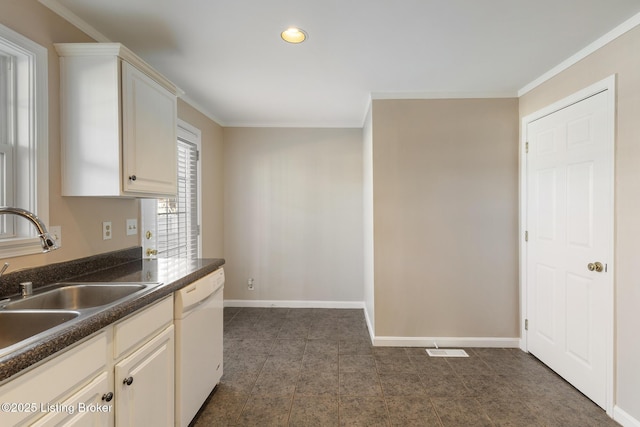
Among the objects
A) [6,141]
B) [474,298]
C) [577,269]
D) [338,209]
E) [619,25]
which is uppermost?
[619,25]

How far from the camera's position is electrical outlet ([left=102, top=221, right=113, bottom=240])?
2.04m

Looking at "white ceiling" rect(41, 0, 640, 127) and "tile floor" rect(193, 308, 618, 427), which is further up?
"white ceiling" rect(41, 0, 640, 127)

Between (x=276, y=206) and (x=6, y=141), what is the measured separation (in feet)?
9.10

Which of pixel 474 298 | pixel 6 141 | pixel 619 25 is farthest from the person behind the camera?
pixel 474 298

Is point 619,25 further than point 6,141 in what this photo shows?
Yes

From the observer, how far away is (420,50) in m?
2.22

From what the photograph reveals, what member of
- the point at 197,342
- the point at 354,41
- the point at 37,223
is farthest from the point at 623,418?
the point at 37,223

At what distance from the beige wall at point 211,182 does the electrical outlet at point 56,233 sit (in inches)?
69.4

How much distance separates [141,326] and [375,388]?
1736 mm

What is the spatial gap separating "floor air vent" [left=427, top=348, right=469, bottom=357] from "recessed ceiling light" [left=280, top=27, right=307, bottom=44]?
9.30ft

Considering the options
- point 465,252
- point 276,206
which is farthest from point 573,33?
point 276,206

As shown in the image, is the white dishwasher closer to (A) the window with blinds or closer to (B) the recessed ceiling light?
(A) the window with blinds

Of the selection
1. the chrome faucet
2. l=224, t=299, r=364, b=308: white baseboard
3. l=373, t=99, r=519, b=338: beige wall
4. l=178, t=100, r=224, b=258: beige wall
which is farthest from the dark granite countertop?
l=224, t=299, r=364, b=308: white baseboard

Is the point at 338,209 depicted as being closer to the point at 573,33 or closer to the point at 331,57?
the point at 331,57
